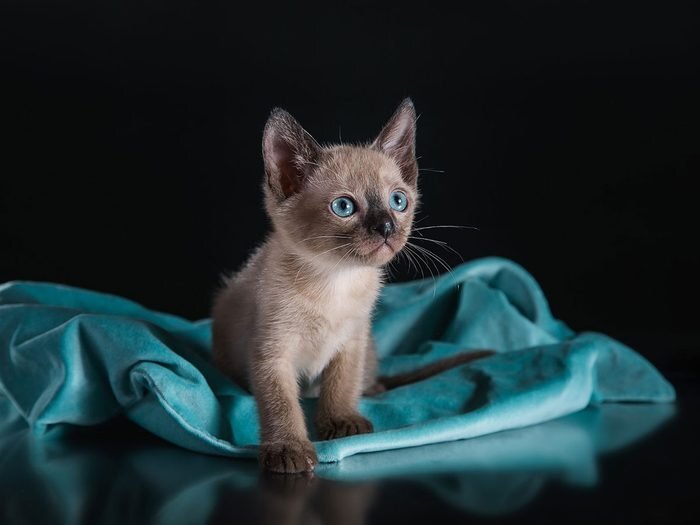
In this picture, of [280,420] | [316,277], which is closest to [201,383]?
[280,420]

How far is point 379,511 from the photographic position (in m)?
2.05

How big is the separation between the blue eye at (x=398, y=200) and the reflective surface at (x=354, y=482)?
1.88 feet

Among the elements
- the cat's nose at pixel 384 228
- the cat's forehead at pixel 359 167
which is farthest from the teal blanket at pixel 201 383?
the cat's forehead at pixel 359 167

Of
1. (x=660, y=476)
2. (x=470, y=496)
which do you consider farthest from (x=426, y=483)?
(x=660, y=476)

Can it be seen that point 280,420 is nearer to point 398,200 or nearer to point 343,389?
point 343,389

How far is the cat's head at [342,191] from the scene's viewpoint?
2379mm

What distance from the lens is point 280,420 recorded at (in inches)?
94.0

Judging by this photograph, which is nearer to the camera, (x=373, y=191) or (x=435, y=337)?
(x=373, y=191)

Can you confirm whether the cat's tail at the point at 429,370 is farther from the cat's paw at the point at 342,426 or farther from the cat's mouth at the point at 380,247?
the cat's mouth at the point at 380,247

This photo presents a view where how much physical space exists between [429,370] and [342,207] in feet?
3.02

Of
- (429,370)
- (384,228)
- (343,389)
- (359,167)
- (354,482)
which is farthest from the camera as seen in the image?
(429,370)

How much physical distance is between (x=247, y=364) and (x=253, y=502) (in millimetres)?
609

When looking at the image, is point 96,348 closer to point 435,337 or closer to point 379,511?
point 379,511

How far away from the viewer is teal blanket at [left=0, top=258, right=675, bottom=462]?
2.53m
